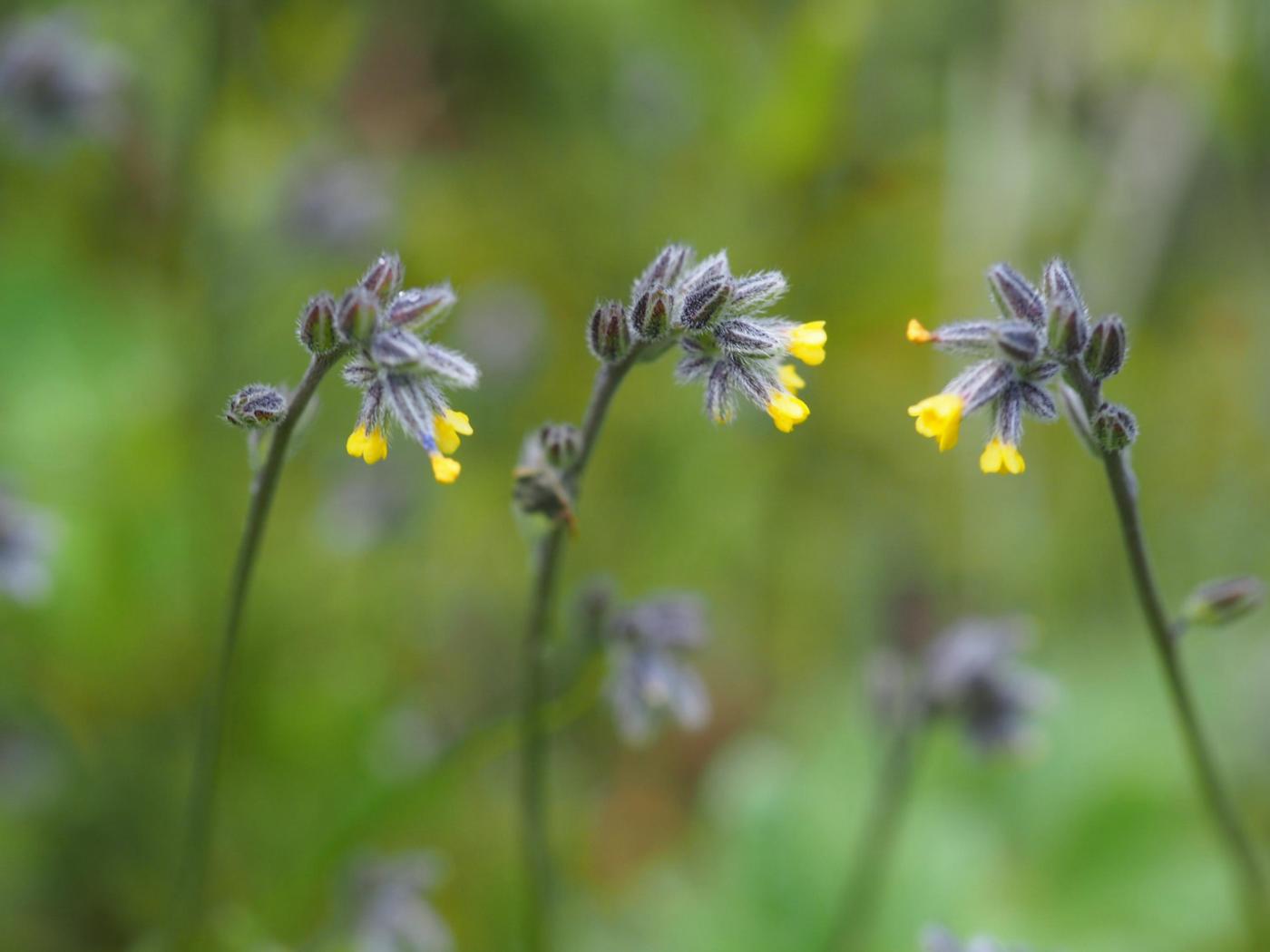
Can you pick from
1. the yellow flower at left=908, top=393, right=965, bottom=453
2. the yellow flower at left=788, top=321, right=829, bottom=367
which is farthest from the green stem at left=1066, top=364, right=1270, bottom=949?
the yellow flower at left=788, top=321, right=829, bottom=367

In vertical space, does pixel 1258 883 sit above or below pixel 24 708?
below

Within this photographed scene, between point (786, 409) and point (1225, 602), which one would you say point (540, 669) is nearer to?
point (786, 409)

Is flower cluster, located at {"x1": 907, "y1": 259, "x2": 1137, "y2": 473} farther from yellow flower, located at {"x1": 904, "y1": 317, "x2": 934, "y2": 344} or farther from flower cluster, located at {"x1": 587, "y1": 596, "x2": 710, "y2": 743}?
flower cluster, located at {"x1": 587, "y1": 596, "x2": 710, "y2": 743}

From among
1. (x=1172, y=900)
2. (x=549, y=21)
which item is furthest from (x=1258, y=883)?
(x=549, y=21)

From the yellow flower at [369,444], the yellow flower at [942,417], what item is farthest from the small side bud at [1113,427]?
the yellow flower at [369,444]

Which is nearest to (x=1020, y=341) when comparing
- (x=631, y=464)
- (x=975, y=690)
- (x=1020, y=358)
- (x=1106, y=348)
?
(x=1020, y=358)

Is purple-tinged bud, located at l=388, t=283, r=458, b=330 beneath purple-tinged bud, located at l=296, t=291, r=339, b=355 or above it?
above

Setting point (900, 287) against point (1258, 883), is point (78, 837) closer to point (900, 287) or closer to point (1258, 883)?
point (1258, 883)

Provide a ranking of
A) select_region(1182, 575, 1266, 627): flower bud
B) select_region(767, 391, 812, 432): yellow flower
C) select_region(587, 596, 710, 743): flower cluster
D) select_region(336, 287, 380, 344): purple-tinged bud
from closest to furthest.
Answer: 1. select_region(336, 287, 380, 344): purple-tinged bud
2. select_region(767, 391, 812, 432): yellow flower
3. select_region(1182, 575, 1266, 627): flower bud
4. select_region(587, 596, 710, 743): flower cluster
